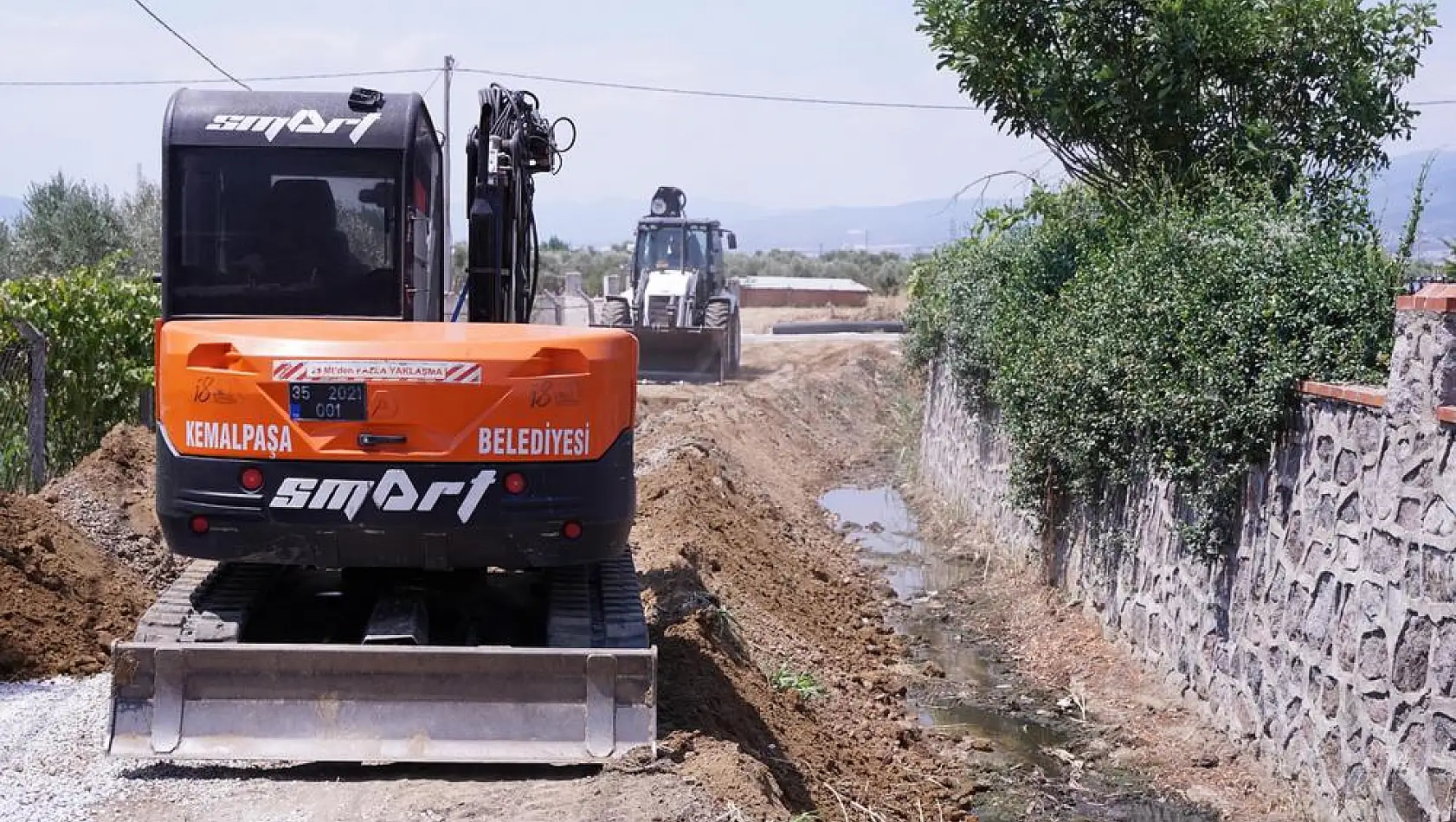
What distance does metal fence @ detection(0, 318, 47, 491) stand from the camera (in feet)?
42.4

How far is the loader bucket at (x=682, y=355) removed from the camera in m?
28.8

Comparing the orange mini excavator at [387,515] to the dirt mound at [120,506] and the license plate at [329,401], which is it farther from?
the dirt mound at [120,506]

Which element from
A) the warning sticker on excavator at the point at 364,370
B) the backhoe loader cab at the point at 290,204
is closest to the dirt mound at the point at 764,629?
the warning sticker on excavator at the point at 364,370

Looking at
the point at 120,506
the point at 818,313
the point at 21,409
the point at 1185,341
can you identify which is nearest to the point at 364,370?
the point at 1185,341

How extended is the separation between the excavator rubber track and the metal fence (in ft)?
22.8

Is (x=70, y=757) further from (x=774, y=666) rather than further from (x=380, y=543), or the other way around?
(x=774, y=666)

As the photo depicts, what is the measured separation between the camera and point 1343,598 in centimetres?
760

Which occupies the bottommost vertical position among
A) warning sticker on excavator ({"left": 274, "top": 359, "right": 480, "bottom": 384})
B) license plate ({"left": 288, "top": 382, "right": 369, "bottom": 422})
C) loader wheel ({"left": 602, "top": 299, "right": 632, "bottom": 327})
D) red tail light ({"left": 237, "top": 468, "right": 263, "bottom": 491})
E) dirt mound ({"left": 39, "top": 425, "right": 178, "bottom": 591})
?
dirt mound ({"left": 39, "top": 425, "right": 178, "bottom": 591})

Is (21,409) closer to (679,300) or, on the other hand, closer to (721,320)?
(679,300)

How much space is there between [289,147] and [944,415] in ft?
43.8

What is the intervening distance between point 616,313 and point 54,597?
19.7 m

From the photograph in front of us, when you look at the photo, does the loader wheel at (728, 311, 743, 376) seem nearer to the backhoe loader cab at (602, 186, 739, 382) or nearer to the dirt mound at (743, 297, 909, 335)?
the backhoe loader cab at (602, 186, 739, 382)

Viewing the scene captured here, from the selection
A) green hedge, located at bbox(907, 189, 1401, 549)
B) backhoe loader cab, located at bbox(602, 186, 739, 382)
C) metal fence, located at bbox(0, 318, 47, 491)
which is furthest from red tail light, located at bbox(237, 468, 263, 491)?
backhoe loader cab, located at bbox(602, 186, 739, 382)

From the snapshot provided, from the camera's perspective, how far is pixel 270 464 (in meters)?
6.75
